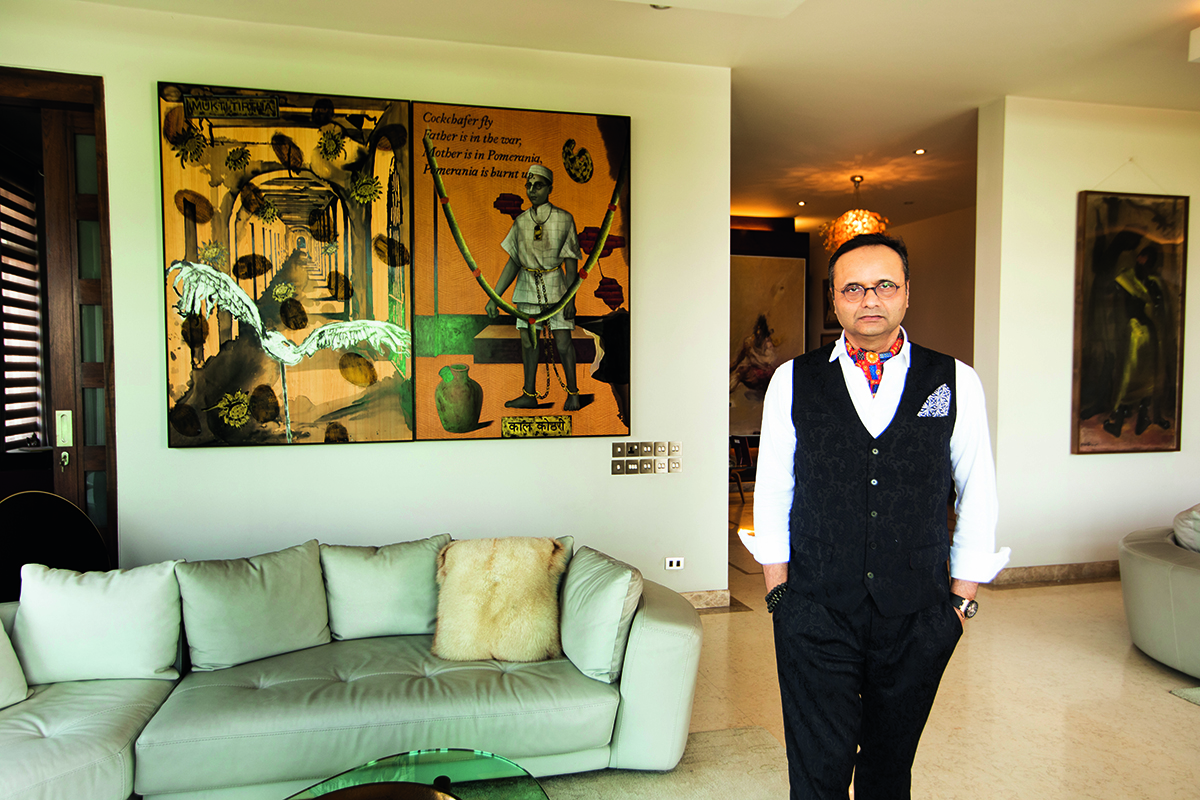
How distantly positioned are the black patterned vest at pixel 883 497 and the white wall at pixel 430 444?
8.46 feet

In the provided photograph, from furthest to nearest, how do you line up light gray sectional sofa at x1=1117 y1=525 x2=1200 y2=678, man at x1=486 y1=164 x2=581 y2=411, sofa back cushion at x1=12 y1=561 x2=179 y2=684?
man at x1=486 y1=164 x2=581 y2=411, light gray sectional sofa at x1=1117 y1=525 x2=1200 y2=678, sofa back cushion at x1=12 y1=561 x2=179 y2=684

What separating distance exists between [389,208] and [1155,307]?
538 centimetres

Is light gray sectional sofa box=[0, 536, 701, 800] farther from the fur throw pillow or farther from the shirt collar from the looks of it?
the shirt collar

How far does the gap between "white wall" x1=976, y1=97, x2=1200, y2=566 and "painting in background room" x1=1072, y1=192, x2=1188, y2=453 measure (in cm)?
9

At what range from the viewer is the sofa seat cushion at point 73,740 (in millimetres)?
1970

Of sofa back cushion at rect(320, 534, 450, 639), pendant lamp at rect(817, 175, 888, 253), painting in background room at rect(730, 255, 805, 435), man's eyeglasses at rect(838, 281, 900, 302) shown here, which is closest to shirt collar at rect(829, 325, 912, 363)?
man's eyeglasses at rect(838, 281, 900, 302)

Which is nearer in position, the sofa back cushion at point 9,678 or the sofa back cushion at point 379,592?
the sofa back cushion at point 9,678

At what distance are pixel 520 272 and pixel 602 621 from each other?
222 cm

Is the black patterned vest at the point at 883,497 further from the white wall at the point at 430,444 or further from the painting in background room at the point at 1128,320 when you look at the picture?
the painting in background room at the point at 1128,320

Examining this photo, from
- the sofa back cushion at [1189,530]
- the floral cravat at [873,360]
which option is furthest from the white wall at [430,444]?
the floral cravat at [873,360]

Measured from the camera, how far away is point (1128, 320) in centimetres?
505

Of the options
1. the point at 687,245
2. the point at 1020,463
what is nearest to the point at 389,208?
the point at 687,245

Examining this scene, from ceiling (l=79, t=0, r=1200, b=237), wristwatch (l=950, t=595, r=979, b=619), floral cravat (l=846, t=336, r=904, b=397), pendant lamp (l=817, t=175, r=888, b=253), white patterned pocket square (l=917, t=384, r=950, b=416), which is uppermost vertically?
ceiling (l=79, t=0, r=1200, b=237)

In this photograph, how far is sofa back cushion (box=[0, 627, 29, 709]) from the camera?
2266 millimetres
